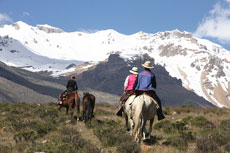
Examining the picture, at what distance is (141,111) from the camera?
11766 millimetres

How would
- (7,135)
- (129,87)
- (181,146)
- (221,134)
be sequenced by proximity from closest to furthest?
(181,146), (221,134), (7,135), (129,87)

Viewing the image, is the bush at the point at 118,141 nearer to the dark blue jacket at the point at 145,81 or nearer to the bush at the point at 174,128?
the dark blue jacket at the point at 145,81

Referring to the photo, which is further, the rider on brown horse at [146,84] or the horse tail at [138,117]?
the rider on brown horse at [146,84]

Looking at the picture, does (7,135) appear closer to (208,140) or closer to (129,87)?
(129,87)

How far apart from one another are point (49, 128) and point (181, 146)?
6915mm

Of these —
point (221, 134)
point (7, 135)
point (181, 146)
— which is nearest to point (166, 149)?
point (181, 146)

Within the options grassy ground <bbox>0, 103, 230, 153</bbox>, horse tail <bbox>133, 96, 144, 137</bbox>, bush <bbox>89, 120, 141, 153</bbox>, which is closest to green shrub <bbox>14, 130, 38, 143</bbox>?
grassy ground <bbox>0, 103, 230, 153</bbox>

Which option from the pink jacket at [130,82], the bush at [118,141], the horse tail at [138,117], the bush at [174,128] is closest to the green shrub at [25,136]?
the bush at [118,141]

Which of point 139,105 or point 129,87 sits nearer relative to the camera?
point 139,105

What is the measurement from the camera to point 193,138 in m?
13.1

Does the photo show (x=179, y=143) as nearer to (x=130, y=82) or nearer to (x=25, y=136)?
(x=130, y=82)

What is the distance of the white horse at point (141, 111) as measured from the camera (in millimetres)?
11633

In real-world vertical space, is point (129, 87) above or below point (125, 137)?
above

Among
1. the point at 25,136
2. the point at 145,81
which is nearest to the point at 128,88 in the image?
the point at 145,81
